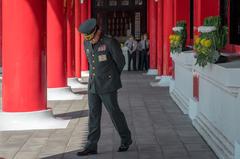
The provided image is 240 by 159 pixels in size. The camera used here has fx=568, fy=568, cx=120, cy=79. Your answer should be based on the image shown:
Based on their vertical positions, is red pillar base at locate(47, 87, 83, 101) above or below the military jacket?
below

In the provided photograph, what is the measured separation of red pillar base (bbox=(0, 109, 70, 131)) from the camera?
934 centimetres

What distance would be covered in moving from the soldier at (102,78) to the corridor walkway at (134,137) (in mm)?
378

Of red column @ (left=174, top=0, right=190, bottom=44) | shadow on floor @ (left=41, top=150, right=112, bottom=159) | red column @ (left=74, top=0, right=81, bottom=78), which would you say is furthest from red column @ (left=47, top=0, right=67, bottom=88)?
shadow on floor @ (left=41, top=150, right=112, bottom=159)

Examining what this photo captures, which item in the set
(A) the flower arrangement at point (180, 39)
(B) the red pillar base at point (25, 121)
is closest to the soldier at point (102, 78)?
(B) the red pillar base at point (25, 121)

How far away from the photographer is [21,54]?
9430 millimetres

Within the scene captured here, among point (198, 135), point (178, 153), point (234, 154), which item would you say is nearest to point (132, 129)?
point (198, 135)

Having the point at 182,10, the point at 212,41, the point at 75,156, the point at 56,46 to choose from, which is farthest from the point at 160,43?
the point at 75,156

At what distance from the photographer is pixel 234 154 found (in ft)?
20.1

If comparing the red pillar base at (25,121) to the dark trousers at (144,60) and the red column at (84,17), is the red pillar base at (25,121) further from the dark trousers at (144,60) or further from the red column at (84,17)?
→ the dark trousers at (144,60)

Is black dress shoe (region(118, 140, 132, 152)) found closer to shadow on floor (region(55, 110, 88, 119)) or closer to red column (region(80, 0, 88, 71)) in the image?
shadow on floor (region(55, 110, 88, 119))

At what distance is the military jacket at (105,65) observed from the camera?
7.21 m

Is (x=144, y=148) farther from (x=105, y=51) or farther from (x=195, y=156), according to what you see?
(x=105, y=51)

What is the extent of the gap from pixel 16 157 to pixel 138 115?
13.4 feet

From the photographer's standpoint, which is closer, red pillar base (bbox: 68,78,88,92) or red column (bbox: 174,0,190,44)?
red column (bbox: 174,0,190,44)
